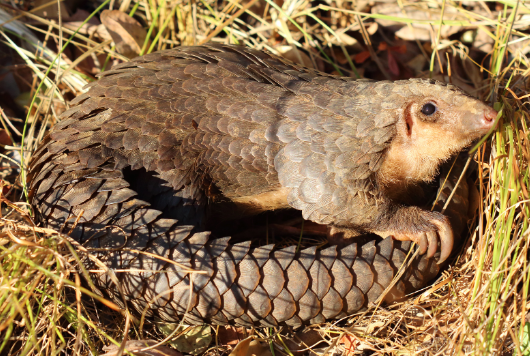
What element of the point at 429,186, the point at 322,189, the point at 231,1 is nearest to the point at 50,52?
the point at 231,1

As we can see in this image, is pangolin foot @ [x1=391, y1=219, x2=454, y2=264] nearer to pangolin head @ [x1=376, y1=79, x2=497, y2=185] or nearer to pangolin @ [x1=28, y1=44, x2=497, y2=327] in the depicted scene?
A: pangolin @ [x1=28, y1=44, x2=497, y2=327]

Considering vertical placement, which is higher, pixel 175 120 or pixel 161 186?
pixel 175 120

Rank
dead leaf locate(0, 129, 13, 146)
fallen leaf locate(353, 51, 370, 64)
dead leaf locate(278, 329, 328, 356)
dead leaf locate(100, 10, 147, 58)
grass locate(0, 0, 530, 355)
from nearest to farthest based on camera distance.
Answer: grass locate(0, 0, 530, 355)
dead leaf locate(278, 329, 328, 356)
dead leaf locate(0, 129, 13, 146)
dead leaf locate(100, 10, 147, 58)
fallen leaf locate(353, 51, 370, 64)

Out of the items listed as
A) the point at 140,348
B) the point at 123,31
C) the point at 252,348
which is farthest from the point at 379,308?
the point at 123,31

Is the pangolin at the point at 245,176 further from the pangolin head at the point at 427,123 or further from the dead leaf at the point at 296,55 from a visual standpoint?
the dead leaf at the point at 296,55

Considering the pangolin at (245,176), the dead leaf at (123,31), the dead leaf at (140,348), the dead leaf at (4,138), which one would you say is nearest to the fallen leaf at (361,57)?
the pangolin at (245,176)

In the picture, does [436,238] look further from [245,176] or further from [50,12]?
[50,12]

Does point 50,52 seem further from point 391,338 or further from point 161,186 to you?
point 391,338

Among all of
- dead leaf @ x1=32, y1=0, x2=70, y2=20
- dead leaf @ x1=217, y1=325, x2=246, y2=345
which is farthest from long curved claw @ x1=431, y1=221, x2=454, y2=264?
dead leaf @ x1=32, y1=0, x2=70, y2=20
